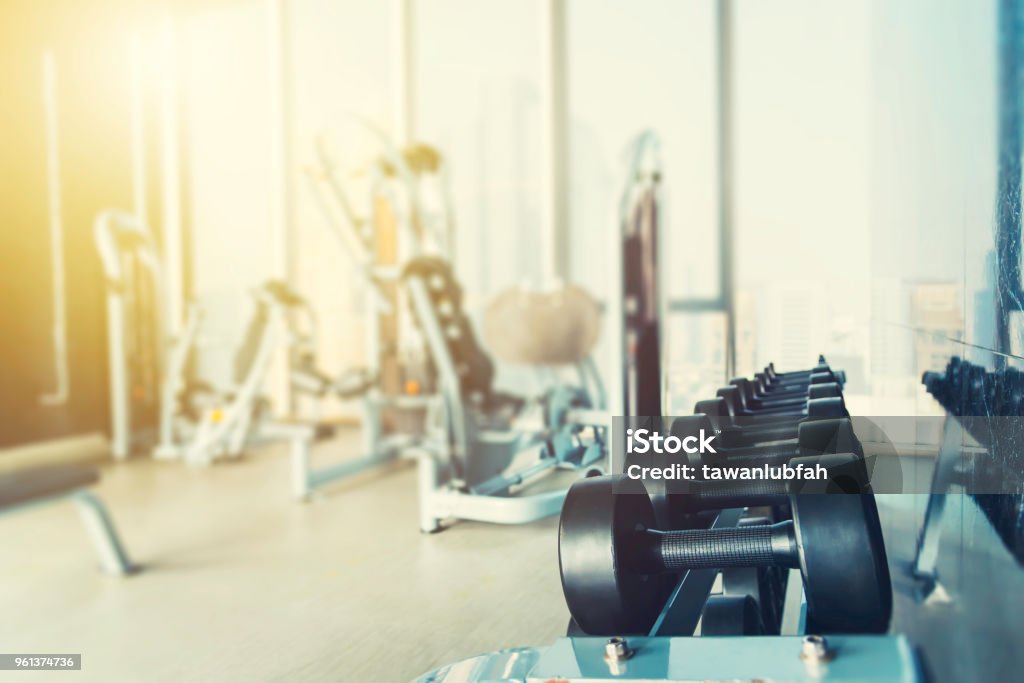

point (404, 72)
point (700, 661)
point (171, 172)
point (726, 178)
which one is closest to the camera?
point (700, 661)

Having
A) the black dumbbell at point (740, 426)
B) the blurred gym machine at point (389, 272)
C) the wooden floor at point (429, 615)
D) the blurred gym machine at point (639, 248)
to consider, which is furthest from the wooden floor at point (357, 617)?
the blurred gym machine at point (389, 272)

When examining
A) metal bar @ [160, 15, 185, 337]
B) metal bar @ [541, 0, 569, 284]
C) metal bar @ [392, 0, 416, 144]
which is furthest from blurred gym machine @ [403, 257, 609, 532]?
metal bar @ [160, 15, 185, 337]

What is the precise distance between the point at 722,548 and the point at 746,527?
0.02 m

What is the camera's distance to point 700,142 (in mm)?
742

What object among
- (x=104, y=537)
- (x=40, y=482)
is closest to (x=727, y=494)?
(x=40, y=482)

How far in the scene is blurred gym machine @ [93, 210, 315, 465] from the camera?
109 inches

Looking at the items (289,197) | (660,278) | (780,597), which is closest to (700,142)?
(780,597)

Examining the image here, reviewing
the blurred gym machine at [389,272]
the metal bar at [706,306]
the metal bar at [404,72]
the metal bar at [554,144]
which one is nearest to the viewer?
the metal bar at [706,306]

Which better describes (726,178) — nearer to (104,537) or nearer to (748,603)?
(748,603)

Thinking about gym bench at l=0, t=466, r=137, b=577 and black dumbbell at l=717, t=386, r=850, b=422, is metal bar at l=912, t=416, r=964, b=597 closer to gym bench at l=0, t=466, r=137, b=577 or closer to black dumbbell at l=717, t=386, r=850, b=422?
black dumbbell at l=717, t=386, r=850, b=422

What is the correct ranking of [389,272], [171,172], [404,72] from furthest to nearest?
[171,172] < [404,72] < [389,272]

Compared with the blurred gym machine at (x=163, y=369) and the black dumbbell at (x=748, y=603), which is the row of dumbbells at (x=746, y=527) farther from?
the blurred gym machine at (x=163, y=369)

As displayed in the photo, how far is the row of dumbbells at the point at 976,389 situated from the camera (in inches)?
12.4

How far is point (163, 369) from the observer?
3455mm
